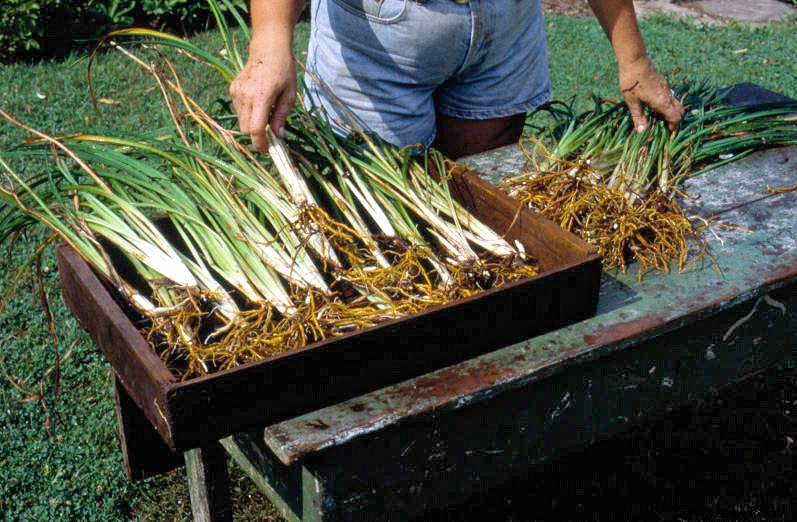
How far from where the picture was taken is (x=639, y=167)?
233 centimetres

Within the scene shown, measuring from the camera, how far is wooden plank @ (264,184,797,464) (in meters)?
1.51

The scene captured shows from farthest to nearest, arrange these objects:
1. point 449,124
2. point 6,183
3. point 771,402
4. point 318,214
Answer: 1. point 6,183
2. point 771,402
3. point 449,124
4. point 318,214

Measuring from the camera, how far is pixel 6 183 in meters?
4.10

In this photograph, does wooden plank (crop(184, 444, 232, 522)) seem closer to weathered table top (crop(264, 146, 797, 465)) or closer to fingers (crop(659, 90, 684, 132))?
weathered table top (crop(264, 146, 797, 465))

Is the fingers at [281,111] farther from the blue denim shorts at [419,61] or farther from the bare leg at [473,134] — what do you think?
the bare leg at [473,134]

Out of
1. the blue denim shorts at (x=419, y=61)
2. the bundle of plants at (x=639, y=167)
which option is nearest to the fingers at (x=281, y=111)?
the blue denim shorts at (x=419, y=61)

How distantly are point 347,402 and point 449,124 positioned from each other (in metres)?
1.33

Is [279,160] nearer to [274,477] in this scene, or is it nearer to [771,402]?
[274,477]

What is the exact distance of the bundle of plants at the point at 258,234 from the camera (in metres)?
1.60

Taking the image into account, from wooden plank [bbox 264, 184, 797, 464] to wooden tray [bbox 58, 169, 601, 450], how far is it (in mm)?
27

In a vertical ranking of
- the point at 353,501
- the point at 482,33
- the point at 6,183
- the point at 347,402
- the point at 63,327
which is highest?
the point at 482,33

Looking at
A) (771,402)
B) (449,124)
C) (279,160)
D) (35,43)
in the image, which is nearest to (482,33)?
(449,124)

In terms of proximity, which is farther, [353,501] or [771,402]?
[771,402]

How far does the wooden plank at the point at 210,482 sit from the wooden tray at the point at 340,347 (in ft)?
1.48
